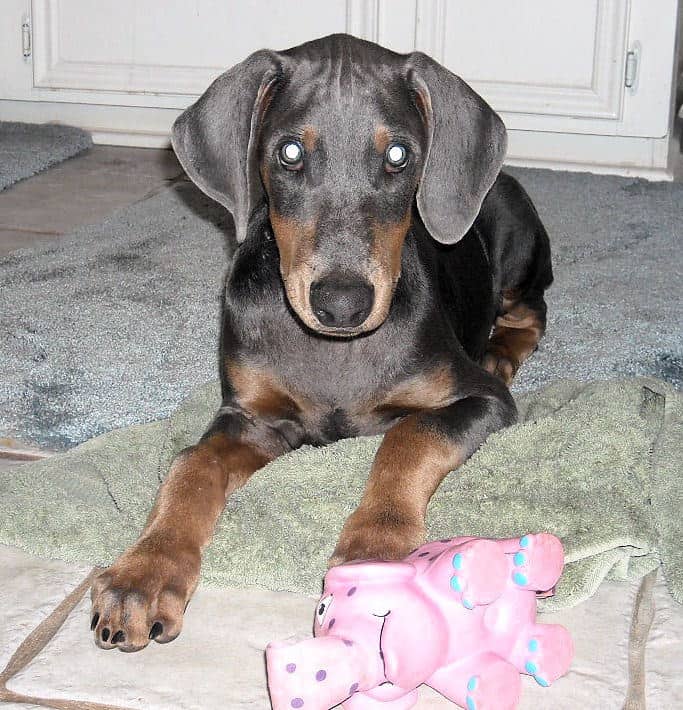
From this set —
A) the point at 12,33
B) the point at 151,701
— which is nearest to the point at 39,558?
the point at 151,701

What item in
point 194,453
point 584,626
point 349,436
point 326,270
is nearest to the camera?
point 584,626

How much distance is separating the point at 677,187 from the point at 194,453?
405cm

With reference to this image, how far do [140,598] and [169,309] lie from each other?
80.2 inches

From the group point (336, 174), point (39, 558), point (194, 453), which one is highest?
point (336, 174)

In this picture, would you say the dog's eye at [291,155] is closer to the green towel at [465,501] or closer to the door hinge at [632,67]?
the green towel at [465,501]

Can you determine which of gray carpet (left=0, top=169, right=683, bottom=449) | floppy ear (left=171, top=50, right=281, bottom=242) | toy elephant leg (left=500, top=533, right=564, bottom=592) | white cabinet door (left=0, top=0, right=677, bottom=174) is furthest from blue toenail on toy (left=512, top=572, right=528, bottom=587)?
white cabinet door (left=0, top=0, right=677, bottom=174)

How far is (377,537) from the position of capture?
7.04 feet

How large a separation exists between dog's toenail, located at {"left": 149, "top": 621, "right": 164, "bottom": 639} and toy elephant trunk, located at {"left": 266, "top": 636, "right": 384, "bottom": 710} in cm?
39

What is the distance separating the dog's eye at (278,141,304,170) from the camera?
241cm

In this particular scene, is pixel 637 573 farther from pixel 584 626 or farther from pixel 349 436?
pixel 349 436

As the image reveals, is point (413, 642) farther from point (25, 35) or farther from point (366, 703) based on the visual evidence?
point (25, 35)

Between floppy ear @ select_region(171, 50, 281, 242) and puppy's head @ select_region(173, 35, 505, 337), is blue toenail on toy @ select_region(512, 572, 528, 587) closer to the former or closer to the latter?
puppy's head @ select_region(173, 35, 505, 337)

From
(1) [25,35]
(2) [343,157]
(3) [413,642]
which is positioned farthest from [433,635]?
(1) [25,35]

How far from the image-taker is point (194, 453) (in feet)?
8.22
